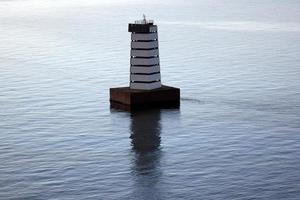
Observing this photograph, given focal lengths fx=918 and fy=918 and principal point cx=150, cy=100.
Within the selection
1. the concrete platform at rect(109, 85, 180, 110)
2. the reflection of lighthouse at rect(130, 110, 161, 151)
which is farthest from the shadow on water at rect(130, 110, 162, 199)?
the concrete platform at rect(109, 85, 180, 110)

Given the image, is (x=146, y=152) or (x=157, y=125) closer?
(x=146, y=152)

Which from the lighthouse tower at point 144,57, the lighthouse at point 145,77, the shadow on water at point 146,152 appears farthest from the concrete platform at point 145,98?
the shadow on water at point 146,152

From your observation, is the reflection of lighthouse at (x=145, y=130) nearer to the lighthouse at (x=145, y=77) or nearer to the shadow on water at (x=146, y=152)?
the shadow on water at (x=146, y=152)

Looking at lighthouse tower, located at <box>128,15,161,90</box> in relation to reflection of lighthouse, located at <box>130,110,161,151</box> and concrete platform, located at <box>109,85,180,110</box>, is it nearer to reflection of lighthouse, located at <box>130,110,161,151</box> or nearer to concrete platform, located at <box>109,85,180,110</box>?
concrete platform, located at <box>109,85,180,110</box>

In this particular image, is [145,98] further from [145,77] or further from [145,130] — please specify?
[145,130]

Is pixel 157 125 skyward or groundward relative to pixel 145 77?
groundward

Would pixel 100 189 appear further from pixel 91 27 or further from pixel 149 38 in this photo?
pixel 91 27

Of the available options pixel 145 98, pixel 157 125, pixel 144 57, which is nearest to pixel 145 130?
pixel 157 125

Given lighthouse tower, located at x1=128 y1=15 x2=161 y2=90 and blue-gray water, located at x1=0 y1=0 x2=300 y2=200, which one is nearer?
blue-gray water, located at x1=0 y1=0 x2=300 y2=200
